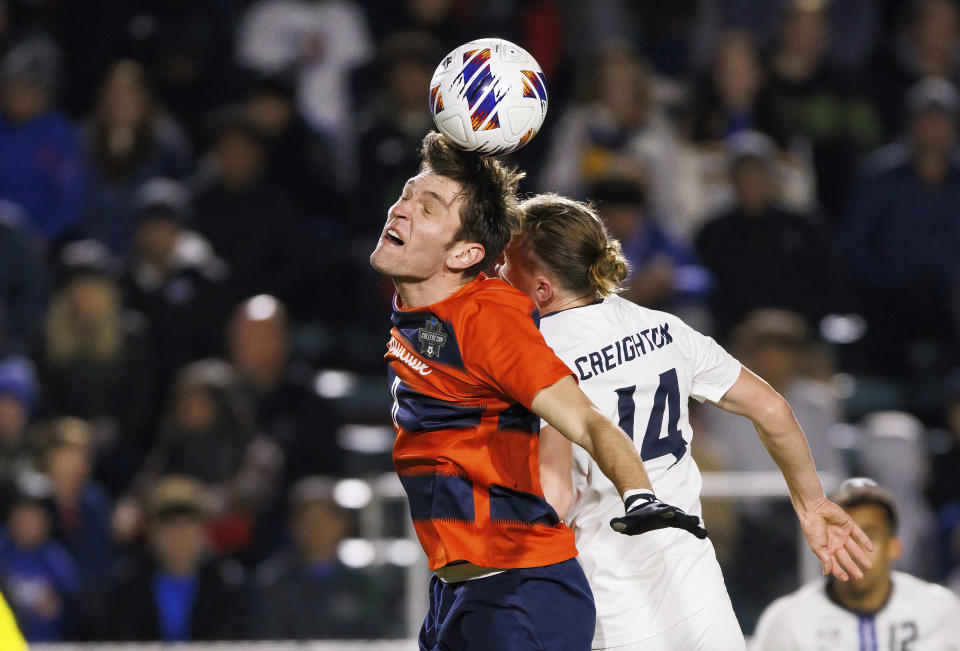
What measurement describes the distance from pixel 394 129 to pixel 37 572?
10.9 ft

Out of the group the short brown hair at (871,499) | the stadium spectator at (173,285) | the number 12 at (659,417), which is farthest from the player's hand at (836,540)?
the stadium spectator at (173,285)

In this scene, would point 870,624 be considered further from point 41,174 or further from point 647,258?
point 41,174

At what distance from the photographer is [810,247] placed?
28.2ft

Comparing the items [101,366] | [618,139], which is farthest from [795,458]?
[101,366]

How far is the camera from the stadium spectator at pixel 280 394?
25.8 feet

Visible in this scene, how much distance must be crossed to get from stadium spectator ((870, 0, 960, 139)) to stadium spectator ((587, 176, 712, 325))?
2149 millimetres

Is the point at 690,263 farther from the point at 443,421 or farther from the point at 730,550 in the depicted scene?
the point at 443,421

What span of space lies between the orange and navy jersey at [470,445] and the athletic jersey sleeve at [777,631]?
6.06 feet

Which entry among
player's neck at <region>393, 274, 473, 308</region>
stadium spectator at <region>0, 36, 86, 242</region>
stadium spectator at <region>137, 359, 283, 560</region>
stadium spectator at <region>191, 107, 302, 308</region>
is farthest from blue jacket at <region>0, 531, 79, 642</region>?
player's neck at <region>393, 274, 473, 308</region>

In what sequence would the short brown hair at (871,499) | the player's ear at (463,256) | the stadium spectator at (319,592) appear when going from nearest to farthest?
the player's ear at (463,256) < the short brown hair at (871,499) < the stadium spectator at (319,592)

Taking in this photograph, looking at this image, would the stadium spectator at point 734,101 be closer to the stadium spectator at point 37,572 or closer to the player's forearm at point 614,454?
the stadium spectator at point 37,572

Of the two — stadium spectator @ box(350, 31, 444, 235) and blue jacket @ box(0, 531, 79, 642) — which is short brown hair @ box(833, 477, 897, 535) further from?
stadium spectator @ box(350, 31, 444, 235)

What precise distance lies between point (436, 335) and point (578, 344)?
0.55m

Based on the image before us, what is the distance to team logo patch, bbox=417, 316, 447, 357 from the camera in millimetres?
3672
